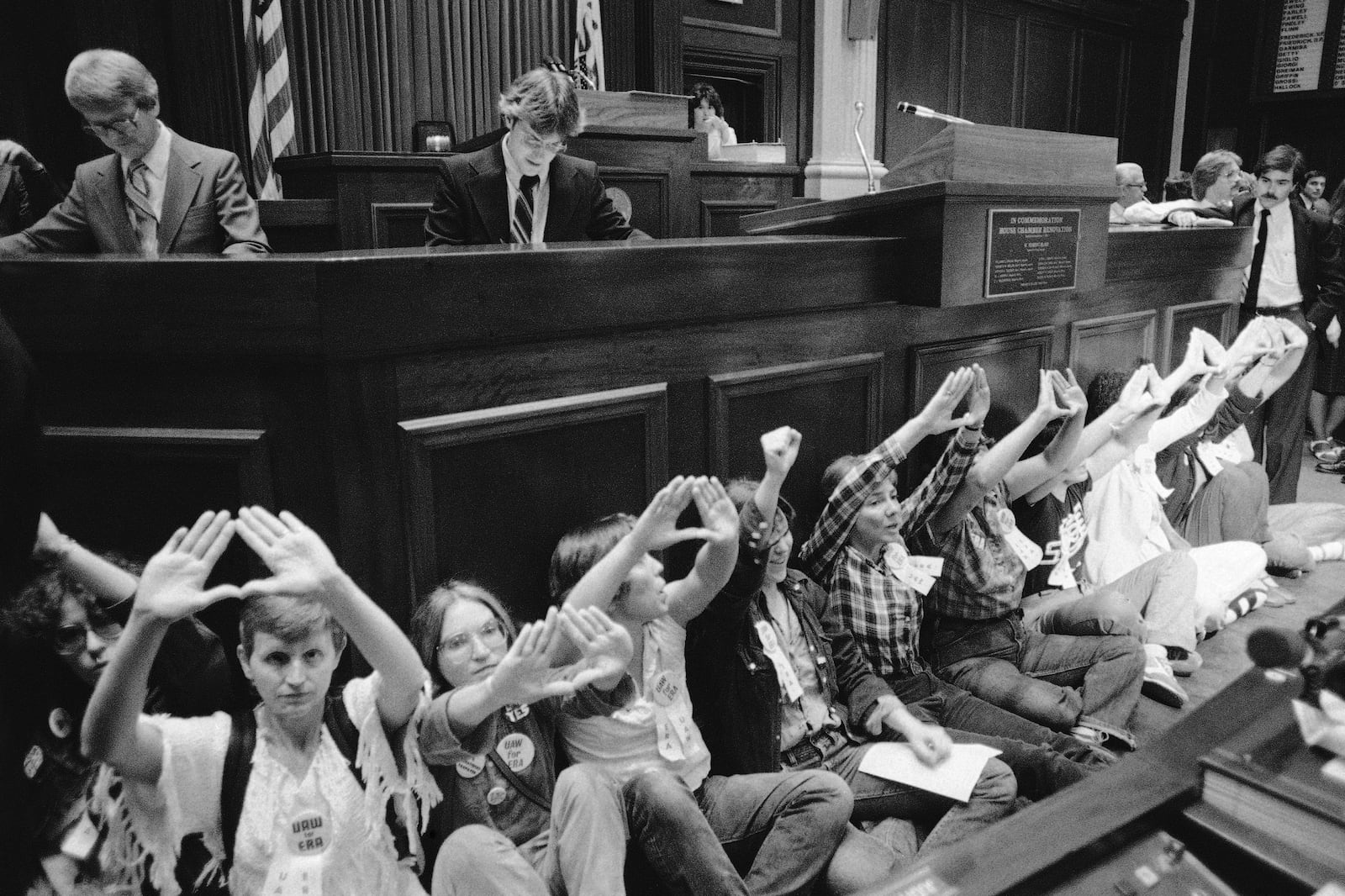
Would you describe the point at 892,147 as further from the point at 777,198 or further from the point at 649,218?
the point at 649,218

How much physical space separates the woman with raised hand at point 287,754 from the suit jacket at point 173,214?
125 cm

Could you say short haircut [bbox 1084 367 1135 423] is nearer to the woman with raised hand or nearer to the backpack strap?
the woman with raised hand

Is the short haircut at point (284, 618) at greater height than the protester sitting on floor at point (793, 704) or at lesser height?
greater

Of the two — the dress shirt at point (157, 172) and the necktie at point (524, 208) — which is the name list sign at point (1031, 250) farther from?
the dress shirt at point (157, 172)

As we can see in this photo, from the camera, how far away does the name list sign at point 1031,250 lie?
2785 millimetres

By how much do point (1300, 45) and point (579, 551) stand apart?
8773 millimetres

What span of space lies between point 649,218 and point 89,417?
11.1ft

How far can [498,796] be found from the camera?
1.69m

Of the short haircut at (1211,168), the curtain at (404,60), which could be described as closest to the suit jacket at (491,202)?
the curtain at (404,60)

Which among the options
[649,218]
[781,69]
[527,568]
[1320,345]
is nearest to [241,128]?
Answer: [649,218]

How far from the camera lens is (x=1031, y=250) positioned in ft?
9.55

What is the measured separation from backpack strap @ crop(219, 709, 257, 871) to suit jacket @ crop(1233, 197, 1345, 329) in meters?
4.90

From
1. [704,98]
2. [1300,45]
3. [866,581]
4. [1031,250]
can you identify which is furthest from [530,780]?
[1300,45]

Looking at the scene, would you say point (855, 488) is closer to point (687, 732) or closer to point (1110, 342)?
point (687, 732)
